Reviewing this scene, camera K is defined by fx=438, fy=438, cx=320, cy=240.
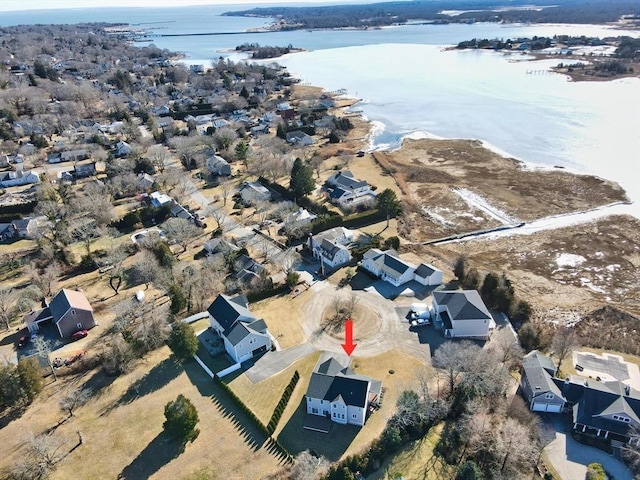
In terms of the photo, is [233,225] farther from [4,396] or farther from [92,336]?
[4,396]

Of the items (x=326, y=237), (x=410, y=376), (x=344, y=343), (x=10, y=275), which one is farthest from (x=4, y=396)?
(x=326, y=237)

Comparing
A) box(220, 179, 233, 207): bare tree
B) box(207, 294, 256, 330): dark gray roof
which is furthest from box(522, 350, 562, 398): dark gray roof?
box(220, 179, 233, 207): bare tree

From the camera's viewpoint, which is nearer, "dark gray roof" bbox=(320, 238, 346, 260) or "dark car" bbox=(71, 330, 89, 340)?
"dark car" bbox=(71, 330, 89, 340)

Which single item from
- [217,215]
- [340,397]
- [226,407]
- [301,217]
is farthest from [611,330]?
[217,215]

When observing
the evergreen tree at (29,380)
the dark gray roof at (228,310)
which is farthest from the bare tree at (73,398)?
the dark gray roof at (228,310)

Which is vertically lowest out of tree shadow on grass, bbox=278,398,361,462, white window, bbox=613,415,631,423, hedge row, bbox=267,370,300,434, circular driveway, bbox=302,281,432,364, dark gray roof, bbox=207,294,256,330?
circular driveway, bbox=302,281,432,364

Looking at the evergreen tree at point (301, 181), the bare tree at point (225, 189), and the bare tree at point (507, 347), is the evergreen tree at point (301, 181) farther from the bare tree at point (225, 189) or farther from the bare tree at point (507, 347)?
the bare tree at point (507, 347)

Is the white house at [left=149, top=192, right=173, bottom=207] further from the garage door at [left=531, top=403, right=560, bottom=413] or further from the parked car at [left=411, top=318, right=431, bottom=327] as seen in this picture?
the garage door at [left=531, top=403, right=560, bottom=413]
